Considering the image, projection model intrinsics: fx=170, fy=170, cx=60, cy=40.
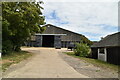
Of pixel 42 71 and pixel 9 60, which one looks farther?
pixel 9 60

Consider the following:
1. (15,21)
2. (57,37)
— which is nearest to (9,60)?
(15,21)

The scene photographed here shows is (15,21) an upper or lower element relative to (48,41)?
upper

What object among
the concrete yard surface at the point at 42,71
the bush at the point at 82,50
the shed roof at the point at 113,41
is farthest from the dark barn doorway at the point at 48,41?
the concrete yard surface at the point at 42,71

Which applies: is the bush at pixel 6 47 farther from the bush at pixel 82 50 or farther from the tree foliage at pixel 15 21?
the bush at pixel 82 50

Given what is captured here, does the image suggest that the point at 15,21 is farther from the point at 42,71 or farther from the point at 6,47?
the point at 42,71

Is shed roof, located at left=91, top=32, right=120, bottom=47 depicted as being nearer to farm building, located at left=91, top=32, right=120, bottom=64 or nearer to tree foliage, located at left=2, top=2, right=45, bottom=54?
farm building, located at left=91, top=32, right=120, bottom=64

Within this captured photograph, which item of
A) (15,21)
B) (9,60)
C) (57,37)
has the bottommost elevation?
(9,60)

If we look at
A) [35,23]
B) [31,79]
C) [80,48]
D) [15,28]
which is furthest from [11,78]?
[80,48]

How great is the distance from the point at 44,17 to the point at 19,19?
27.0ft

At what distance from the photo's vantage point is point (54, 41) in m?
52.7

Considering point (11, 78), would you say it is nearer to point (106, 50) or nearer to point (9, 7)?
point (9, 7)

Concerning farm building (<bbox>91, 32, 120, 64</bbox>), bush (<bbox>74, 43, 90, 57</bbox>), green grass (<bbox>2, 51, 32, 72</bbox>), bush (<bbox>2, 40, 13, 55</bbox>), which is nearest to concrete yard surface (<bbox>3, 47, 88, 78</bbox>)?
green grass (<bbox>2, 51, 32, 72</bbox>)

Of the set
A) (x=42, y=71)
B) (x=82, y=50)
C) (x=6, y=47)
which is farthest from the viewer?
(x=82, y=50)

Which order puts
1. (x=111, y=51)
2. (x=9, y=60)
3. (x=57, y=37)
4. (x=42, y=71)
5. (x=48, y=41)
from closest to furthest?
(x=42, y=71) → (x=9, y=60) → (x=111, y=51) → (x=57, y=37) → (x=48, y=41)
